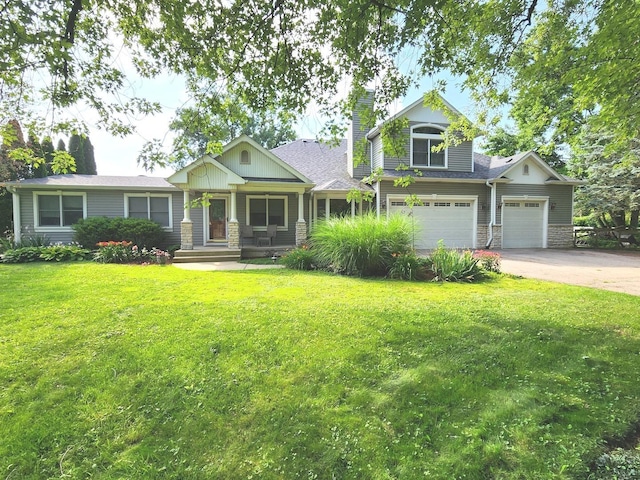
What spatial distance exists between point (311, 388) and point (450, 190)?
44.0ft

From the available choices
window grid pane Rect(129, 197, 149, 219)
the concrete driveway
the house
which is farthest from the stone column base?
window grid pane Rect(129, 197, 149, 219)

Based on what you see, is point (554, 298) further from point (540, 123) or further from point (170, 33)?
point (170, 33)

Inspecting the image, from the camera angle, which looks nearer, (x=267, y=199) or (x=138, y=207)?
(x=138, y=207)

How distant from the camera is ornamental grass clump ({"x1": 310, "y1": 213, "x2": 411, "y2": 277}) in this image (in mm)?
8062

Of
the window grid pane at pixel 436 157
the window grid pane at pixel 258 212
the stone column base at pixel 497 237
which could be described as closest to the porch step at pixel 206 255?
the window grid pane at pixel 258 212

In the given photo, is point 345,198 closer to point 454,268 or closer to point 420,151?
point 420,151

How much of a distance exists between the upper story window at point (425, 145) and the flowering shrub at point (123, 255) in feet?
35.4

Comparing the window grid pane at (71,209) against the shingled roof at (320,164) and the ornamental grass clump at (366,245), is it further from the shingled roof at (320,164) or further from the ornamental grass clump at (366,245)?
the ornamental grass clump at (366,245)

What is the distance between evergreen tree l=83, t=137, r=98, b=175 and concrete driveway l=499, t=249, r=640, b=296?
2925cm

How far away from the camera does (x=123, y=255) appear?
10.3m

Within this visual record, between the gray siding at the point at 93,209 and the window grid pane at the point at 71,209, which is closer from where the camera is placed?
the gray siding at the point at 93,209

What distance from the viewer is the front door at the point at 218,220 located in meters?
14.1

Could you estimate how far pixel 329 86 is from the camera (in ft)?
16.7

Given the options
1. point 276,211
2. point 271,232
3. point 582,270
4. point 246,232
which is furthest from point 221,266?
point 582,270
